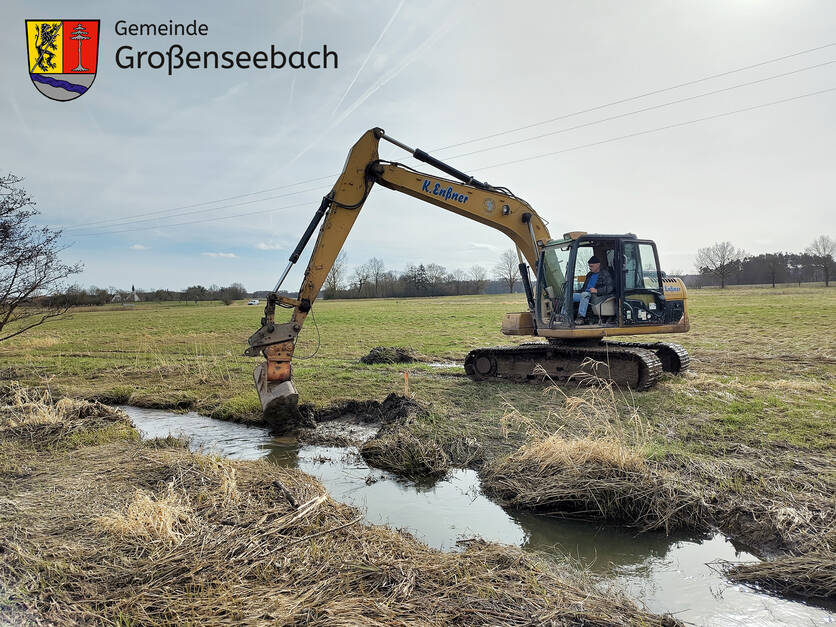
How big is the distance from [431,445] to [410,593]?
11.5ft

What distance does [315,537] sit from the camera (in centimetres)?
414

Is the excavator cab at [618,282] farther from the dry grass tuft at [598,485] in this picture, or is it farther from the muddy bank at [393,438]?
the dry grass tuft at [598,485]

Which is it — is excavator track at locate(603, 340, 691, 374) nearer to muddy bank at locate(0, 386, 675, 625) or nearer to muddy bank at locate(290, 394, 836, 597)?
muddy bank at locate(290, 394, 836, 597)

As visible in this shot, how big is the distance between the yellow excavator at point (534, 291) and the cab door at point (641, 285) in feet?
0.07

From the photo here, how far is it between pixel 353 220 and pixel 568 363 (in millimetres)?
5505

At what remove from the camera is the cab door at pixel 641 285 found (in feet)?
35.2

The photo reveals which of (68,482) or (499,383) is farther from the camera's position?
(499,383)

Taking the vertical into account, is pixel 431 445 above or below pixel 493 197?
below

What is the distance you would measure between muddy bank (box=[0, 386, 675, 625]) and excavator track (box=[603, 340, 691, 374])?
8817 millimetres

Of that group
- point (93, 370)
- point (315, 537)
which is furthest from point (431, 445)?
point (93, 370)

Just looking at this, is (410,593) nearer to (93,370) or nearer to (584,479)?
(584,479)

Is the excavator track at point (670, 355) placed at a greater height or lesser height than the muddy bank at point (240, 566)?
greater

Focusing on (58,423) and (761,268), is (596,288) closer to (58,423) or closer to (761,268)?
(58,423)

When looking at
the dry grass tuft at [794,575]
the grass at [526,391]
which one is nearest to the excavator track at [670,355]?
the grass at [526,391]
